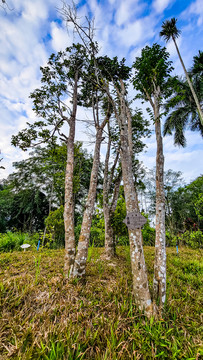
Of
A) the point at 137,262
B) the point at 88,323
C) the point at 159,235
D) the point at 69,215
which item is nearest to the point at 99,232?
the point at 69,215

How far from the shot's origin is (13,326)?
170 centimetres

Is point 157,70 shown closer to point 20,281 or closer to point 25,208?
point 20,281

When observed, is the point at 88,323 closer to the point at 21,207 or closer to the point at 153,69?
the point at 153,69

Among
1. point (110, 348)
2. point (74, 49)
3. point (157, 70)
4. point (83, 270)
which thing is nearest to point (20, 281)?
point (83, 270)

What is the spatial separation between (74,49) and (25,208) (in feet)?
38.2

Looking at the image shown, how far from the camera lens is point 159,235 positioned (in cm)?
269

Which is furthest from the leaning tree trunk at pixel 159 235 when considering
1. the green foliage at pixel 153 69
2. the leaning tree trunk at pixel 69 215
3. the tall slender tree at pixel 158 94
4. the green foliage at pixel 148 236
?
the green foliage at pixel 148 236

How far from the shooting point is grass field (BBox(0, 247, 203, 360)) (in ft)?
5.00

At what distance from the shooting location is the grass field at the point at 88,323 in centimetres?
152

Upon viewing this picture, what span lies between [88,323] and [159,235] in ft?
5.85

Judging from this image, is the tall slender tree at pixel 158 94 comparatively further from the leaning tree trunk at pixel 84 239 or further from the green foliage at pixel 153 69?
the leaning tree trunk at pixel 84 239

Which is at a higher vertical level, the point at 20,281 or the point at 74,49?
the point at 74,49

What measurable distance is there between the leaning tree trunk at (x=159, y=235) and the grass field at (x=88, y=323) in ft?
0.88

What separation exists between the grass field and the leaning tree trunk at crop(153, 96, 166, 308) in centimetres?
27
